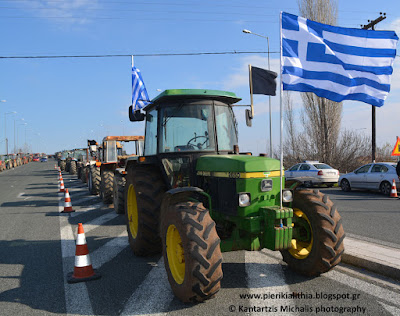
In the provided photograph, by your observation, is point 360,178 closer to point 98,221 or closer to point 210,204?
point 98,221

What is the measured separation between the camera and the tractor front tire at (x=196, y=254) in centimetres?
386

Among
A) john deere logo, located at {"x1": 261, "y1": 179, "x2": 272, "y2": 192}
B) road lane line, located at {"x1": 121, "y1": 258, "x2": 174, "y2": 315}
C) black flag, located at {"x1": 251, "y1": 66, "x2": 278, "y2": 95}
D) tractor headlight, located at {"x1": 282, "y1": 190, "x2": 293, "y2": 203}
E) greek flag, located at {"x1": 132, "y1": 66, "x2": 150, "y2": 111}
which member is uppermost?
→ greek flag, located at {"x1": 132, "y1": 66, "x2": 150, "y2": 111}

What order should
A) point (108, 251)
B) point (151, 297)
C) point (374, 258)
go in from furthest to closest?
point (108, 251) < point (374, 258) < point (151, 297)

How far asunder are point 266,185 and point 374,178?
1323cm

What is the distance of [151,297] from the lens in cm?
431

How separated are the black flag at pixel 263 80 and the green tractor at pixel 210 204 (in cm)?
59

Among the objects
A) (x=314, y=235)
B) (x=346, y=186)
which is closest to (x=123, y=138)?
(x=346, y=186)

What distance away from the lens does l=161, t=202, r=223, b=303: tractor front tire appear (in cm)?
386

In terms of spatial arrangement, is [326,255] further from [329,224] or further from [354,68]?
[354,68]

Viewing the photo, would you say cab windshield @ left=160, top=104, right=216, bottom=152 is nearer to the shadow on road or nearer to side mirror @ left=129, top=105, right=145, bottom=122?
side mirror @ left=129, top=105, right=145, bottom=122

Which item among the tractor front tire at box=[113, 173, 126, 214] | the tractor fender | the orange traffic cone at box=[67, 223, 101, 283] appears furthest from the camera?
the tractor front tire at box=[113, 173, 126, 214]

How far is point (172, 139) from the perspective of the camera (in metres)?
5.90

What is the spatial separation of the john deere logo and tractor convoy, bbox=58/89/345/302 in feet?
0.04

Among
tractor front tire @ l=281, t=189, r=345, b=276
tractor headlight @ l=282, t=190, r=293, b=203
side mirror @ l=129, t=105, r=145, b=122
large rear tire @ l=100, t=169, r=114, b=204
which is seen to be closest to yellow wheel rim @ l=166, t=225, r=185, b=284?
tractor headlight @ l=282, t=190, r=293, b=203
